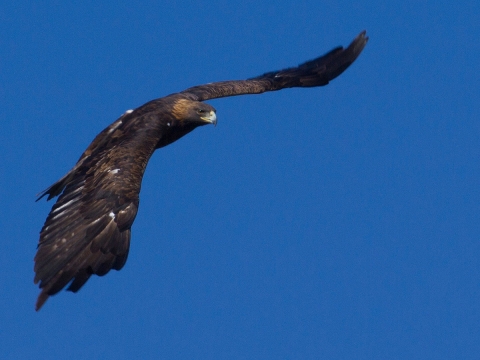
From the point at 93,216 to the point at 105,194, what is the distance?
0.37 metres

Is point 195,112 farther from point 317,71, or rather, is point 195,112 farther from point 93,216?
point 317,71

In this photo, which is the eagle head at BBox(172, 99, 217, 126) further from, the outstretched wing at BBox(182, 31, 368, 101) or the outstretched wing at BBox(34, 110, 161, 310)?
the outstretched wing at BBox(182, 31, 368, 101)

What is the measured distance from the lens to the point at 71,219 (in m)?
15.0

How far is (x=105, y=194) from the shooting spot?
1523 cm

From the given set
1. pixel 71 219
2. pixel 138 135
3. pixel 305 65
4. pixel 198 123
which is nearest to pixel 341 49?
pixel 305 65

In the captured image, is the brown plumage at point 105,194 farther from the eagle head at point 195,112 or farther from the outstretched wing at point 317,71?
the outstretched wing at point 317,71

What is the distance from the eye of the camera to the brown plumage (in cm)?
1434

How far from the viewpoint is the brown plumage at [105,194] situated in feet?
47.1

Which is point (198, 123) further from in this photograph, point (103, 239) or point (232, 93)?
point (103, 239)

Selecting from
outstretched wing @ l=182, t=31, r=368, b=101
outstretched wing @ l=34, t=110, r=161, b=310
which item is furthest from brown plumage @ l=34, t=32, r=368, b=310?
outstretched wing @ l=182, t=31, r=368, b=101

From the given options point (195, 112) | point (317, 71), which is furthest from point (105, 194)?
point (317, 71)

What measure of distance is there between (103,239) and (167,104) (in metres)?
3.40

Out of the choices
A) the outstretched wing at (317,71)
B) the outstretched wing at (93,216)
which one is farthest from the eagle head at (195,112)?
the outstretched wing at (317,71)

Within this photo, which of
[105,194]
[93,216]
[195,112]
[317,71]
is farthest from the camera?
[317,71]
